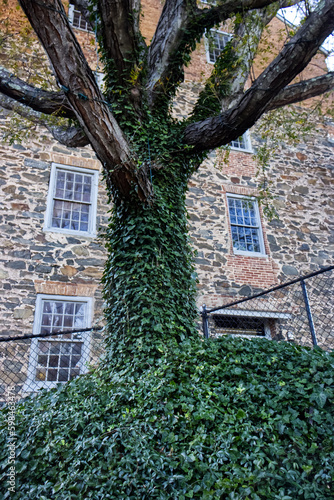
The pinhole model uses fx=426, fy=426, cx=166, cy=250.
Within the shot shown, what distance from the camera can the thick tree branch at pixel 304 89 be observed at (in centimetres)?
596

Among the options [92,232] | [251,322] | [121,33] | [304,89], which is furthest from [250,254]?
[121,33]

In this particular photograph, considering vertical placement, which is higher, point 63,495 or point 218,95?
point 218,95

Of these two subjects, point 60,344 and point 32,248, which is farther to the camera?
point 32,248

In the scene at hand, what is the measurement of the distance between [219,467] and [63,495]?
120 cm

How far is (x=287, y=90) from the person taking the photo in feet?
19.6

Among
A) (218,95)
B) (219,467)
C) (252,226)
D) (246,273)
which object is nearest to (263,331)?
(246,273)

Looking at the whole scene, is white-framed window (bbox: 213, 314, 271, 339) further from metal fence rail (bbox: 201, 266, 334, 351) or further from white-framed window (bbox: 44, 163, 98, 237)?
white-framed window (bbox: 44, 163, 98, 237)

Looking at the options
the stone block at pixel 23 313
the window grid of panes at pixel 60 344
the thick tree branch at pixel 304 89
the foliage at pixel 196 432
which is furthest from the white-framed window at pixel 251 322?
the foliage at pixel 196 432

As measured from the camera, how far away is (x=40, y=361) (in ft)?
25.7

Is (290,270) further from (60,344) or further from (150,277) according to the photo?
(150,277)

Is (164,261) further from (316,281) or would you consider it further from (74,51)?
(316,281)

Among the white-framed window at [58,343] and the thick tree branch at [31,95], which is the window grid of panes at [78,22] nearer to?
the thick tree branch at [31,95]

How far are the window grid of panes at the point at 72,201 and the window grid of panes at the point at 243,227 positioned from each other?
3.81 metres

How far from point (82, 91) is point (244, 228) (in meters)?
7.52
